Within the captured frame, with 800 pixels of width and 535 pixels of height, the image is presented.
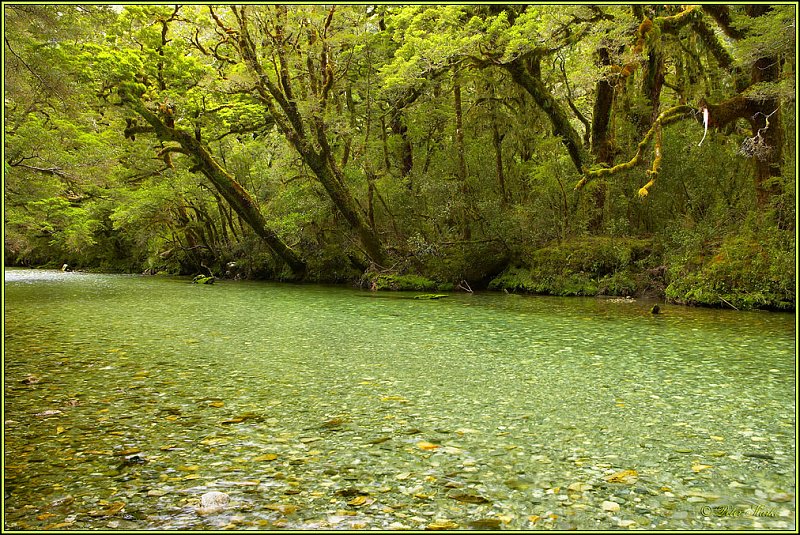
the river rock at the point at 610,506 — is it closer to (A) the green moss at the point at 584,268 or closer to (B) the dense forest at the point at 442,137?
(B) the dense forest at the point at 442,137

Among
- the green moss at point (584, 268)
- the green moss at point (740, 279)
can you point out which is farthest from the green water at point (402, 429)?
the green moss at point (584, 268)

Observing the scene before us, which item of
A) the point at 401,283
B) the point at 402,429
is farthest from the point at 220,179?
the point at 402,429

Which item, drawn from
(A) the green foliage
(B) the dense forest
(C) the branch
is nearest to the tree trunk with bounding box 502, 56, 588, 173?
(B) the dense forest

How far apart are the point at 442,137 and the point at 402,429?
17.4 m

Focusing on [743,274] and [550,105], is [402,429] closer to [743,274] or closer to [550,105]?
[743,274]

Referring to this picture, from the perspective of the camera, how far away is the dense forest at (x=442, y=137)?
1193 cm

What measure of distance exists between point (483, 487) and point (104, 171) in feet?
53.4

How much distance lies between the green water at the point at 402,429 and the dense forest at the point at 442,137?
5.27 meters

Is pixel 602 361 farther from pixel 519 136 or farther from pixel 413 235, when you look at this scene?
pixel 519 136

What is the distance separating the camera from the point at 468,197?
17359 mm

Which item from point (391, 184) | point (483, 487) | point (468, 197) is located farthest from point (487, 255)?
point (483, 487)

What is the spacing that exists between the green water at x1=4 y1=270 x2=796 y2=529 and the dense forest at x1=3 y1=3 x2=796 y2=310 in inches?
207

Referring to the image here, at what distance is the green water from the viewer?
295cm

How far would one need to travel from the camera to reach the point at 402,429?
166 inches
